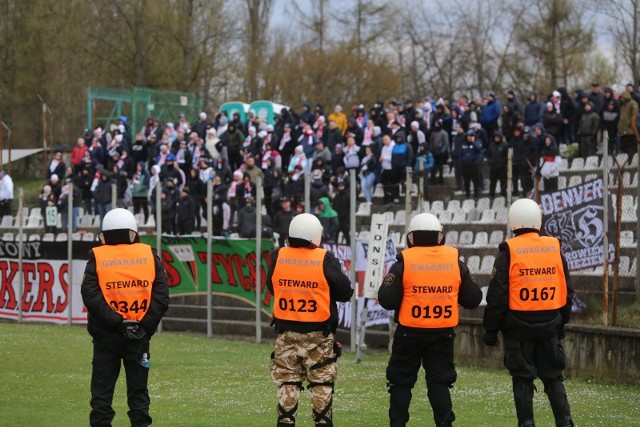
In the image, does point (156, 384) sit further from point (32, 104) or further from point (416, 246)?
point (32, 104)

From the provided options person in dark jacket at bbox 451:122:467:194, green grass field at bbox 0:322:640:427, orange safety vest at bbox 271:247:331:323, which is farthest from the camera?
person in dark jacket at bbox 451:122:467:194

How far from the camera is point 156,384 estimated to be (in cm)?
1641

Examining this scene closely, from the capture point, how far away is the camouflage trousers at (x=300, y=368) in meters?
10.6

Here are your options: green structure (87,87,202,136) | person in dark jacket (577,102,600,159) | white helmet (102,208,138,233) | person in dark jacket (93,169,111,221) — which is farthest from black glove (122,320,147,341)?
green structure (87,87,202,136)

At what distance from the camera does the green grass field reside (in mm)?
12977

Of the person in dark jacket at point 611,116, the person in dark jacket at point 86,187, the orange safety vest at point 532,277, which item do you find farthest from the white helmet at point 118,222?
the person in dark jacket at point 86,187

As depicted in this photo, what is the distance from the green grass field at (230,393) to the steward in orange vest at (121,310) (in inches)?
73.4

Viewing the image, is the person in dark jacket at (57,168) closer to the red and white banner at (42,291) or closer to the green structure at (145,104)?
the red and white banner at (42,291)

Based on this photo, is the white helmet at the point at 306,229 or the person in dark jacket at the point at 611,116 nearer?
the white helmet at the point at 306,229

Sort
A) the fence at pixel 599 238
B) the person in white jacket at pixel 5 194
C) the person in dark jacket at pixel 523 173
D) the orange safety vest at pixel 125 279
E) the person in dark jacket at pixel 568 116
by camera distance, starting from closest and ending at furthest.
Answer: the orange safety vest at pixel 125 279 → the fence at pixel 599 238 → the person in dark jacket at pixel 523 173 → the person in dark jacket at pixel 568 116 → the person in white jacket at pixel 5 194

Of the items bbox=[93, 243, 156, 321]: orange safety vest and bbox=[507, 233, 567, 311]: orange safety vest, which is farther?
bbox=[507, 233, 567, 311]: orange safety vest

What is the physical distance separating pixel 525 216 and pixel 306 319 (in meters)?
2.27

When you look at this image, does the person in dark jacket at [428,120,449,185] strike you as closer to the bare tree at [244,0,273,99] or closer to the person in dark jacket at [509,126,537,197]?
the person in dark jacket at [509,126,537,197]

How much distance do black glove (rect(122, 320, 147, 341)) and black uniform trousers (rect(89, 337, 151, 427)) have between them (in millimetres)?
121
